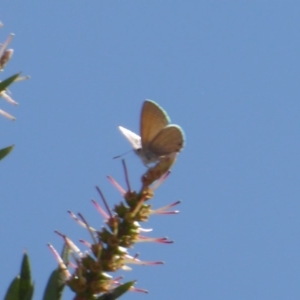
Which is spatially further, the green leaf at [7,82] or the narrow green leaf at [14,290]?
the green leaf at [7,82]

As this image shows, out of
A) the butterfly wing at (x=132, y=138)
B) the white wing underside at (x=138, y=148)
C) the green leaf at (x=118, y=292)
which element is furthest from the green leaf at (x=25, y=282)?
the butterfly wing at (x=132, y=138)

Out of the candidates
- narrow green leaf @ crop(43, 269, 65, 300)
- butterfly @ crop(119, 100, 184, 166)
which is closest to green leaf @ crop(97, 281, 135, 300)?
narrow green leaf @ crop(43, 269, 65, 300)

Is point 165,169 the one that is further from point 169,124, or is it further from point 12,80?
point 12,80

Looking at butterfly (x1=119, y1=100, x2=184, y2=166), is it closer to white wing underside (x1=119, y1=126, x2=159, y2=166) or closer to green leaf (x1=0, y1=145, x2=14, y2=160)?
white wing underside (x1=119, y1=126, x2=159, y2=166)

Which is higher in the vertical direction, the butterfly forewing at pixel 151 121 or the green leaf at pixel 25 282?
the butterfly forewing at pixel 151 121

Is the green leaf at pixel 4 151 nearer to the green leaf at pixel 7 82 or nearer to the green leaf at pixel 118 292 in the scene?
the green leaf at pixel 7 82

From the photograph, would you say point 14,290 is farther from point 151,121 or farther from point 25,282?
point 151,121

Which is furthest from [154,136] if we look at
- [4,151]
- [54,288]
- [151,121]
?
[54,288]
